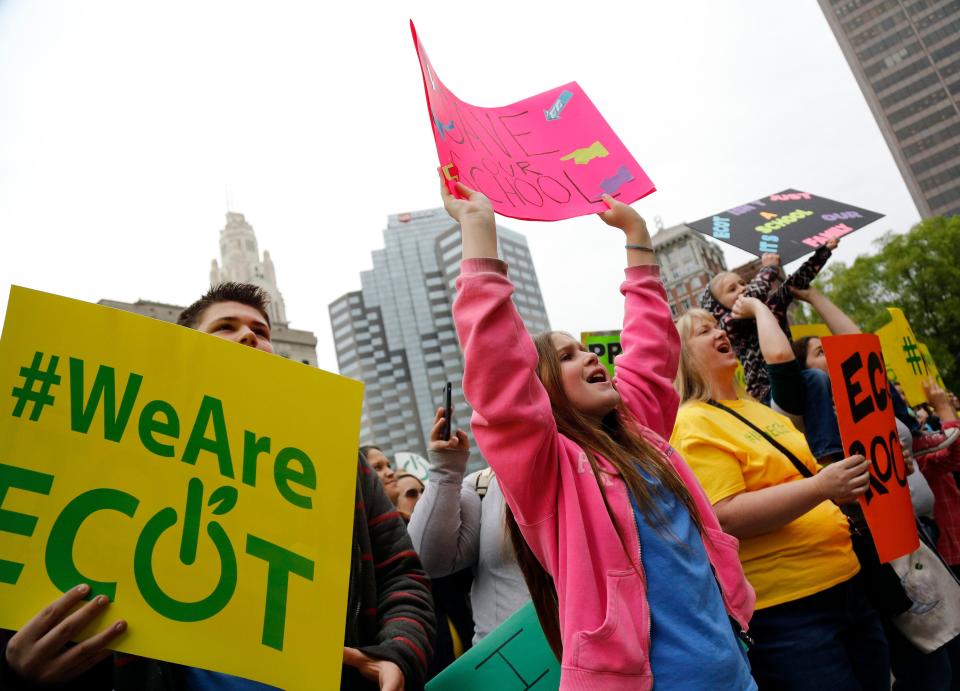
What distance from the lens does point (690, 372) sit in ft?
9.34

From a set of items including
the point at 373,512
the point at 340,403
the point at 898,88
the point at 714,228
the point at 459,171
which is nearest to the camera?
the point at 340,403

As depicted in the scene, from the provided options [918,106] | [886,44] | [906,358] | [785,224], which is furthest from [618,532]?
[886,44]

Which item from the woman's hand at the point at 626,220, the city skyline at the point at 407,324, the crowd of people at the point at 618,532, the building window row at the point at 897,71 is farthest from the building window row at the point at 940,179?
the woman's hand at the point at 626,220

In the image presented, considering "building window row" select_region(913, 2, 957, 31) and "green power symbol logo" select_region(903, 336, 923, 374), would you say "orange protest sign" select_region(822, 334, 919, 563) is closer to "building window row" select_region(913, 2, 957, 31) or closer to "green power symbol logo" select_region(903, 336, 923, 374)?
"green power symbol logo" select_region(903, 336, 923, 374)

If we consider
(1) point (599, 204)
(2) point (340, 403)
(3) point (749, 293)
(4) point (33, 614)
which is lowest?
(4) point (33, 614)

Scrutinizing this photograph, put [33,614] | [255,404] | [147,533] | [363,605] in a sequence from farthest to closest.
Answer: [363,605], [255,404], [147,533], [33,614]

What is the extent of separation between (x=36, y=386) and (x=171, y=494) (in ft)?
1.02

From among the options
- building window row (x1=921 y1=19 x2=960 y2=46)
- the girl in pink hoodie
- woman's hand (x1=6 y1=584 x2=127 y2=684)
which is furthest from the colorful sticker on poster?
building window row (x1=921 y1=19 x2=960 y2=46)

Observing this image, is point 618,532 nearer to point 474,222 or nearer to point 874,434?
point 474,222

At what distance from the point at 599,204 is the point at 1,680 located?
2125 mm

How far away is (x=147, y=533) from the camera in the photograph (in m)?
1.15

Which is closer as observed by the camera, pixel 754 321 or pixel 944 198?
pixel 754 321

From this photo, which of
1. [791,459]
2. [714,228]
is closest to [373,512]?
[791,459]

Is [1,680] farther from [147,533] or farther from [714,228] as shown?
[714,228]
